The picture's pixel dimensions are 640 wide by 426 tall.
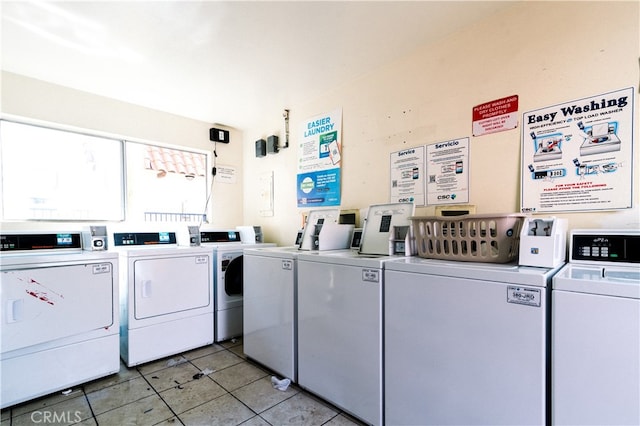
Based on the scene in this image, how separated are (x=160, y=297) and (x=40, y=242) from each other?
0.89 metres

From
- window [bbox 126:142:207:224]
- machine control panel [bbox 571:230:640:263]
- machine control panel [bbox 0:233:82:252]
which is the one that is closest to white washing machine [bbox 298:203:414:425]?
machine control panel [bbox 571:230:640:263]

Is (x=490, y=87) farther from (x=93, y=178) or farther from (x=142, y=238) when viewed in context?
(x=93, y=178)

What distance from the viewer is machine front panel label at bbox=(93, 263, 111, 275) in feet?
6.63

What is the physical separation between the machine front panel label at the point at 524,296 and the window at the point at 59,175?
3.34 m

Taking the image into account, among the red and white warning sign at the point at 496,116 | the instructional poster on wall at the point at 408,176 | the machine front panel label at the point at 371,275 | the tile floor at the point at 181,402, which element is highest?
the red and white warning sign at the point at 496,116

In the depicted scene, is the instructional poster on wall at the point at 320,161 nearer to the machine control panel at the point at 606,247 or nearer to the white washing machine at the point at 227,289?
the white washing machine at the point at 227,289

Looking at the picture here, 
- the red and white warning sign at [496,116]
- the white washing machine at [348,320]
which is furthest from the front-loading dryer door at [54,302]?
the red and white warning sign at [496,116]

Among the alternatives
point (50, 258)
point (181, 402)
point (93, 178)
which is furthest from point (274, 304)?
point (93, 178)

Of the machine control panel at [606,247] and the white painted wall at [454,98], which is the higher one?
the white painted wall at [454,98]

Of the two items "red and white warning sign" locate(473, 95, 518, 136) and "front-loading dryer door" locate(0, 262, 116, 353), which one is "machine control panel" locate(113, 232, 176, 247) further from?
"red and white warning sign" locate(473, 95, 518, 136)

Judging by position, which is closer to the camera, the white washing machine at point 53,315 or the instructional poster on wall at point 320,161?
the white washing machine at point 53,315

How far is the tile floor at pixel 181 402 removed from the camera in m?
1.67

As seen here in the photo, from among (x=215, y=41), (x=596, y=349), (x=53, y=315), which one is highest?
(x=215, y=41)

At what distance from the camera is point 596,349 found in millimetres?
939
